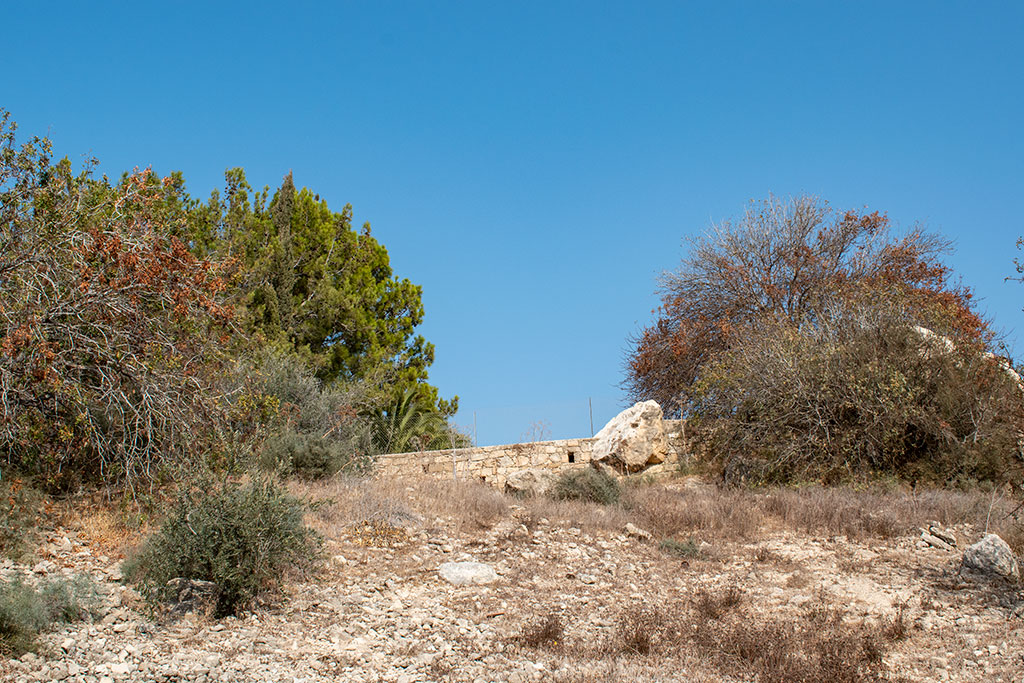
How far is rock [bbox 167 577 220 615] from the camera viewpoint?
7395 mm

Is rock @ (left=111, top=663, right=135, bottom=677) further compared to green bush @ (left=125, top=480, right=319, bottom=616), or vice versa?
green bush @ (left=125, top=480, right=319, bottom=616)

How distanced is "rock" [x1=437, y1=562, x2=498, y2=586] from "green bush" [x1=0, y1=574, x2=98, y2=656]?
10.8ft

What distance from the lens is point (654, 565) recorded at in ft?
32.4

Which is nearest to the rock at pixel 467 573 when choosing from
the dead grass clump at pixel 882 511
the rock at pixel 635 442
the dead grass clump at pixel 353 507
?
the dead grass clump at pixel 353 507

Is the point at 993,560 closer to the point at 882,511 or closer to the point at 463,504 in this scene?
the point at 882,511

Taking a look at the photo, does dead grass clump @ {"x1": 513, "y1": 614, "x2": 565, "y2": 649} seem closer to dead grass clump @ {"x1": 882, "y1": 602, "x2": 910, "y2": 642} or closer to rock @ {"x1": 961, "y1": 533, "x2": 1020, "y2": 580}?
dead grass clump @ {"x1": 882, "y1": 602, "x2": 910, "y2": 642}

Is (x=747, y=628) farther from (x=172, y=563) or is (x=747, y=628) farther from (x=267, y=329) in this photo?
(x=267, y=329)

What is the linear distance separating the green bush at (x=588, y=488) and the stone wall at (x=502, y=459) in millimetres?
3610

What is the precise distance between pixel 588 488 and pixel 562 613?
545cm

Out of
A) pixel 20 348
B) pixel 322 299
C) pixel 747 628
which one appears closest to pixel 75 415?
pixel 20 348

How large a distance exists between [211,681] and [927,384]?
44.7 feet

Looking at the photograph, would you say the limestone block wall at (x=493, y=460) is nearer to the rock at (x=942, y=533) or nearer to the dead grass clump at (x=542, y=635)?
the rock at (x=942, y=533)

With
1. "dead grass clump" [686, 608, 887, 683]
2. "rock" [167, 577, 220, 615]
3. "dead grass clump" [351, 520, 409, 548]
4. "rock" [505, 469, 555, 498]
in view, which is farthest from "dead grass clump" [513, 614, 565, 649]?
"rock" [505, 469, 555, 498]

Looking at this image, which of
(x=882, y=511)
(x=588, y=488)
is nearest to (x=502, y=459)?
(x=588, y=488)
